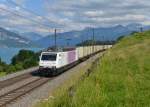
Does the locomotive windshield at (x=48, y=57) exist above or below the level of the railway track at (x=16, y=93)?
above

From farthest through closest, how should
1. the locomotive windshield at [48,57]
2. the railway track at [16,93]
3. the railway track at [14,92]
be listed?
the locomotive windshield at [48,57] < the railway track at [14,92] < the railway track at [16,93]

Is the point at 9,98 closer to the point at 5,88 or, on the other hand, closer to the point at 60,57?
the point at 5,88

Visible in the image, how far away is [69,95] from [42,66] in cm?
2799

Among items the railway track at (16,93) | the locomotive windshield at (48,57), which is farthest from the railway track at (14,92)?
the locomotive windshield at (48,57)

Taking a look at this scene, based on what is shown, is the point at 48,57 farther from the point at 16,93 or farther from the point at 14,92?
the point at 16,93

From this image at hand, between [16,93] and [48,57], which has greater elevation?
[48,57]

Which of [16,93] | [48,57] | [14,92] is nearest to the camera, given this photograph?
[16,93]

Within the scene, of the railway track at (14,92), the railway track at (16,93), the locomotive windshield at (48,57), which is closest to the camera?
the railway track at (16,93)

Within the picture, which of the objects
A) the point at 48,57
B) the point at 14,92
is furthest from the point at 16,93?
the point at 48,57

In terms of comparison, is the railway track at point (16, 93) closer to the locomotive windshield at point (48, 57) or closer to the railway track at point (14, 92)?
the railway track at point (14, 92)

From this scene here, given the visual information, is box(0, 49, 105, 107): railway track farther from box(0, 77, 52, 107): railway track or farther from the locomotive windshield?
the locomotive windshield

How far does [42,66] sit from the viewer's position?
44.5m

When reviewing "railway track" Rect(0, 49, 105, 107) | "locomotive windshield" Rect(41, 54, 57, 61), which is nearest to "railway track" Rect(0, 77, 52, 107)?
"railway track" Rect(0, 49, 105, 107)

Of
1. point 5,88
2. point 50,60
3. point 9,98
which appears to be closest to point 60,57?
point 50,60
